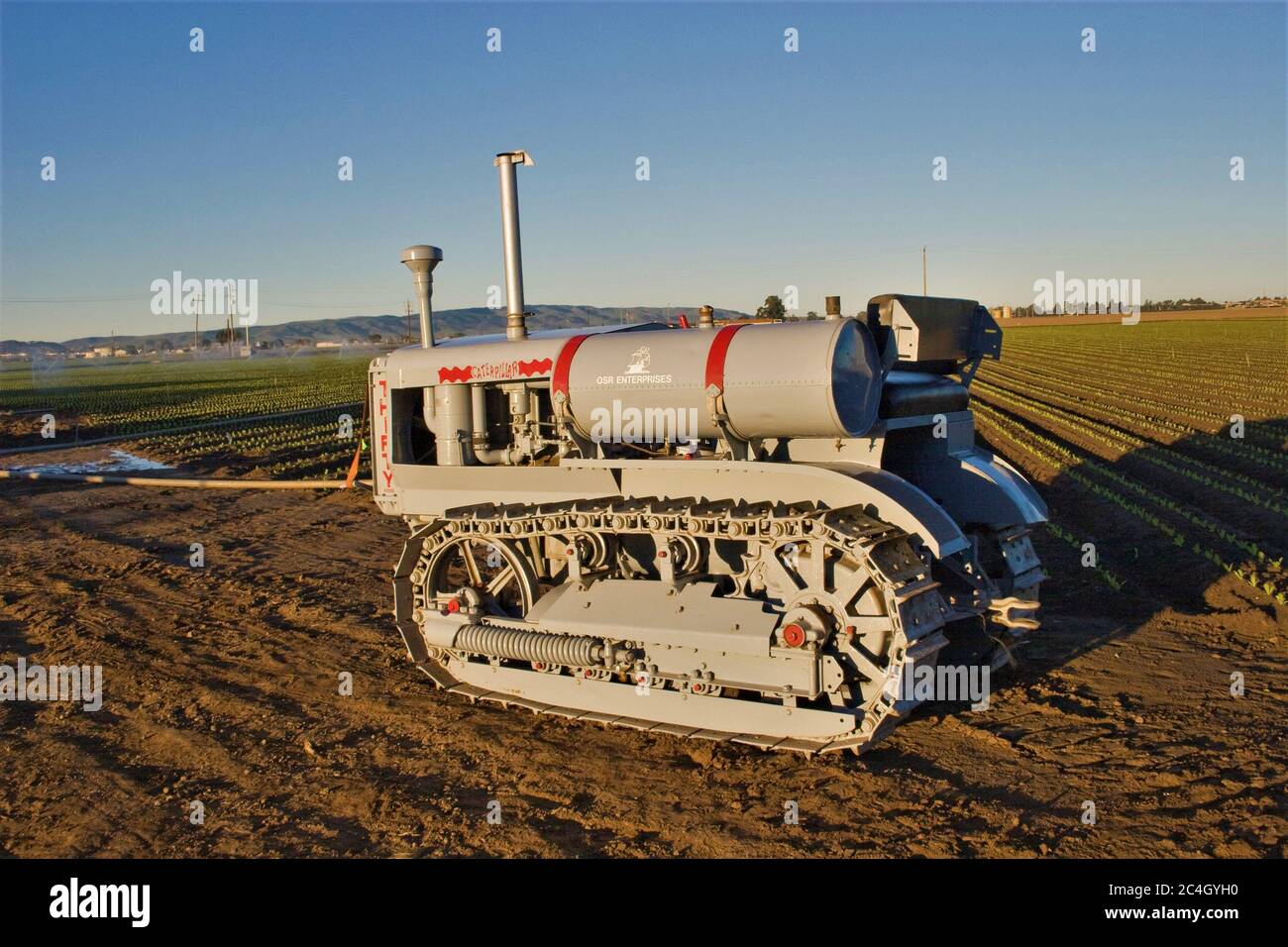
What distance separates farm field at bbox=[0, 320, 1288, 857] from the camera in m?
5.99

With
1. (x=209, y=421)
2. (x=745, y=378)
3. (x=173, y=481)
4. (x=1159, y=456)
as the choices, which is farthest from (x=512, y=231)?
(x=209, y=421)

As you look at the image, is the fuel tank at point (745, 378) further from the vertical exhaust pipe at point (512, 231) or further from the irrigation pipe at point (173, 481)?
the irrigation pipe at point (173, 481)

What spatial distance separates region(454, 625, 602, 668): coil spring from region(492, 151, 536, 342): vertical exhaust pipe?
240 cm

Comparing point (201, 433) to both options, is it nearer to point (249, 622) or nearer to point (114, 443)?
point (114, 443)

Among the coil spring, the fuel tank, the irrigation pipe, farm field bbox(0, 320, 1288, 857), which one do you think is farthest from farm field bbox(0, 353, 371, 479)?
the fuel tank

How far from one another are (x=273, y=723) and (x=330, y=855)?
242cm

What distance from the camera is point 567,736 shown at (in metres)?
7.60

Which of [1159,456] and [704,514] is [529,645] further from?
[1159,456]

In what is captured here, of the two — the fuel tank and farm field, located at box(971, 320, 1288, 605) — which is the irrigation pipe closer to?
the fuel tank

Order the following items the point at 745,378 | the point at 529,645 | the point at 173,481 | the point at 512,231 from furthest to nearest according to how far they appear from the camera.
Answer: the point at 173,481
the point at 512,231
the point at 529,645
the point at 745,378

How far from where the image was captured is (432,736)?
7.63 metres

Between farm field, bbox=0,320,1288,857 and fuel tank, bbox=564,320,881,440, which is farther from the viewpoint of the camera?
fuel tank, bbox=564,320,881,440

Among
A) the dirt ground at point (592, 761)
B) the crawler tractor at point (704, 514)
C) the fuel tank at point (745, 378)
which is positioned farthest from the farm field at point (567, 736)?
the fuel tank at point (745, 378)

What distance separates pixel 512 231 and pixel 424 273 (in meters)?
0.98
